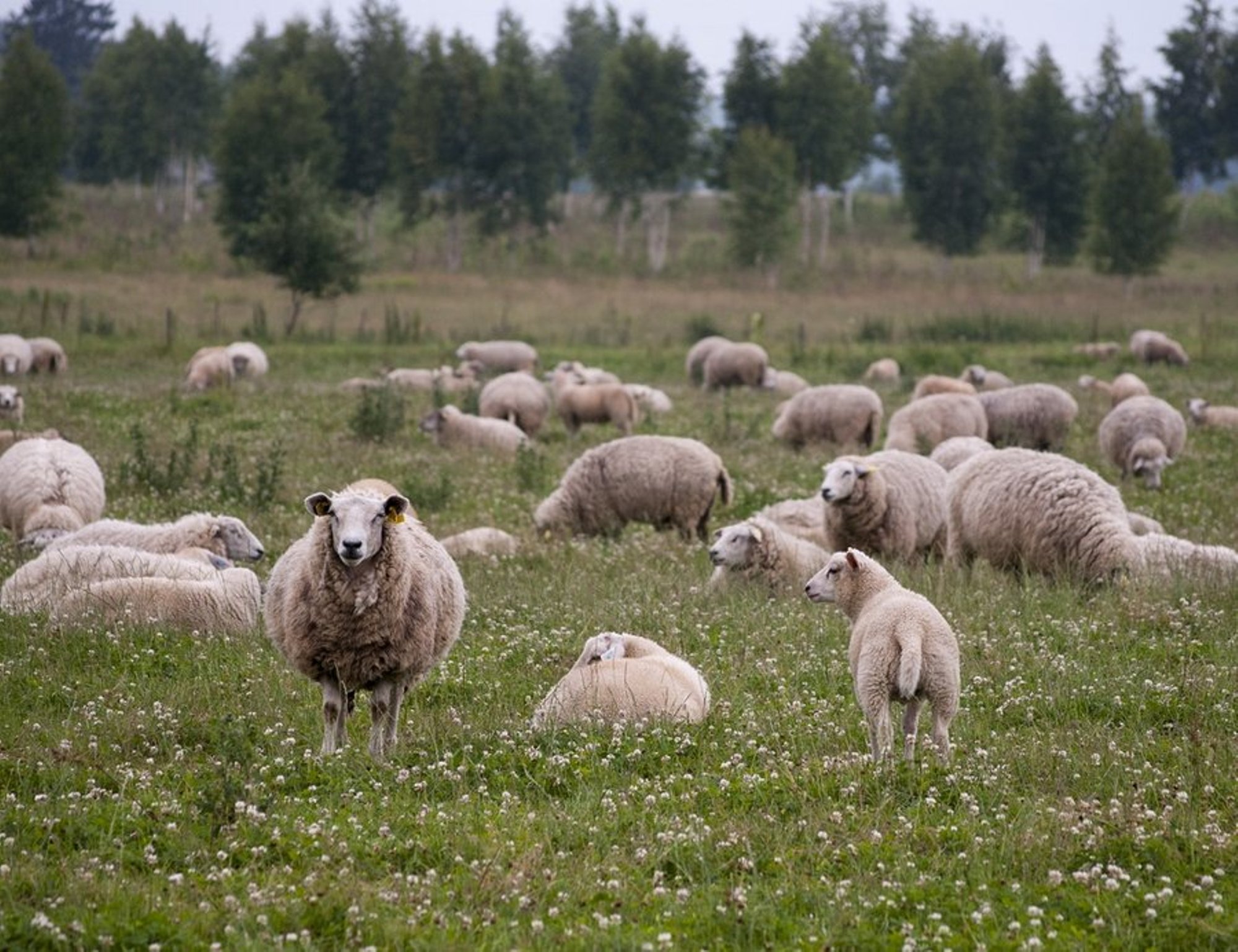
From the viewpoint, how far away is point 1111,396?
91.5 ft

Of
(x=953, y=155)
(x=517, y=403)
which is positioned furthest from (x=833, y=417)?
(x=953, y=155)

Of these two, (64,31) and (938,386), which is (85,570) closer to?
(938,386)

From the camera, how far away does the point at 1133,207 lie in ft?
190

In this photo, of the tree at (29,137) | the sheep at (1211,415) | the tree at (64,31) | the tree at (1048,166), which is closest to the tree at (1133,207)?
the tree at (1048,166)

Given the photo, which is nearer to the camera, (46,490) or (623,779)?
(623,779)

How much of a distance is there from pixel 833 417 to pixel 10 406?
12.7 m

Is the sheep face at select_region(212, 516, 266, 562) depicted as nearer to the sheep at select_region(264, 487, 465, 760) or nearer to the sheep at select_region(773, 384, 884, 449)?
the sheep at select_region(264, 487, 465, 760)

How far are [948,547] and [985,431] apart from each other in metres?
8.46

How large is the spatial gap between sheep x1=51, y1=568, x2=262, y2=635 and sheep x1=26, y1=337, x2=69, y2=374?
2244cm

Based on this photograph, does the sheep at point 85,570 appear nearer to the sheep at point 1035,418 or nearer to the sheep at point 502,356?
the sheep at point 1035,418

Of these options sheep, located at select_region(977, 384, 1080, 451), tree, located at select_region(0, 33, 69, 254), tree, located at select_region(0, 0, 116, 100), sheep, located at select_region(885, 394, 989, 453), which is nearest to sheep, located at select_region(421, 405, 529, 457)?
sheep, located at select_region(885, 394, 989, 453)

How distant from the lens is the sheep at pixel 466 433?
22.5 meters

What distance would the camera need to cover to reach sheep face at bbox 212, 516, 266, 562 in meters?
12.7

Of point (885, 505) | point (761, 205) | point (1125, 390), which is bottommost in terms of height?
point (885, 505)
